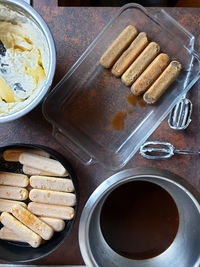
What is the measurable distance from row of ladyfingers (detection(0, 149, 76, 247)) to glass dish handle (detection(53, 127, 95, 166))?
43mm

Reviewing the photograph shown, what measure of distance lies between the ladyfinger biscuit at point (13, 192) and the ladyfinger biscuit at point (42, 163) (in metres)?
0.07

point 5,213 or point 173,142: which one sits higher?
point 173,142

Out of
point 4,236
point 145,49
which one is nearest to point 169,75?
point 145,49

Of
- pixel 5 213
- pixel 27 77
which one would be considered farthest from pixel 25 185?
pixel 27 77

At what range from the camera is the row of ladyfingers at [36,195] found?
78cm

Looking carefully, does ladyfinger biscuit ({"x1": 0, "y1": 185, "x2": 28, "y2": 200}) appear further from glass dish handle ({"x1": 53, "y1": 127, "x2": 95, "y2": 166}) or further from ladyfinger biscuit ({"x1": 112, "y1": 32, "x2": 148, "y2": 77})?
ladyfinger biscuit ({"x1": 112, "y1": 32, "x2": 148, "y2": 77})

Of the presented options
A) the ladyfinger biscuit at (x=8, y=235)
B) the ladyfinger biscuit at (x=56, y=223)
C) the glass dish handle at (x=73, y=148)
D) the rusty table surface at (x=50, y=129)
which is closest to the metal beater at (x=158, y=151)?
the rusty table surface at (x=50, y=129)

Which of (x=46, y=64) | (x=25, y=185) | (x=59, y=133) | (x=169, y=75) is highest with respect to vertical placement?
(x=169, y=75)

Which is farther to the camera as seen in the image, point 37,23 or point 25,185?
point 25,185

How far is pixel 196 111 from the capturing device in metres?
0.77

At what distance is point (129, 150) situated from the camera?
769mm

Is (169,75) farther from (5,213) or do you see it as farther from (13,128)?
(5,213)

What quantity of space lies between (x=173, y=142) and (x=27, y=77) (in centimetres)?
35

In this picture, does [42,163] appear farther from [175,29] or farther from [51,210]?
[175,29]
